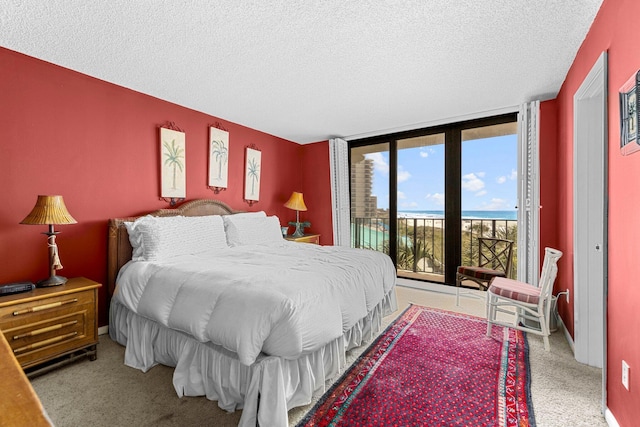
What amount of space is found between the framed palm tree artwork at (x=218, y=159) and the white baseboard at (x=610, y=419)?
410cm

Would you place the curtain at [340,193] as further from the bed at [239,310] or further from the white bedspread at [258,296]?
the white bedspread at [258,296]

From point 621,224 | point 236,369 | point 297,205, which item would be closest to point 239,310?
point 236,369

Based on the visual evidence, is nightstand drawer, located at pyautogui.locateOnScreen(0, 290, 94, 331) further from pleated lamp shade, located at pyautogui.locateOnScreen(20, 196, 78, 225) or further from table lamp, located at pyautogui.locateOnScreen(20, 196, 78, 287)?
pleated lamp shade, located at pyautogui.locateOnScreen(20, 196, 78, 225)

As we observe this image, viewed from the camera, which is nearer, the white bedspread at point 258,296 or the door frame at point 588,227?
the white bedspread at point 258,296

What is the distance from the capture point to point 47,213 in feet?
7.34

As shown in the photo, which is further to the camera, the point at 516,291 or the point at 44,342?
the point at 516,291

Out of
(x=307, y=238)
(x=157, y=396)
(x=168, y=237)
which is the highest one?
(x=168, y=237)

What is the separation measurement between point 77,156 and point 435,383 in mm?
3533


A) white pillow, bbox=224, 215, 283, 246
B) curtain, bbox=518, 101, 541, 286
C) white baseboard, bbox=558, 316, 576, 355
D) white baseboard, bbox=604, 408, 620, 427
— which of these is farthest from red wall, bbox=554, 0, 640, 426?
white pillow, bbox=224, 215, 283, 246

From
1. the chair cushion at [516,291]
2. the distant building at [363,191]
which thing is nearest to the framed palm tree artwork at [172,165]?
the distant building at [363,191]

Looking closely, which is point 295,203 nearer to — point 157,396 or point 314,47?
point 314,47

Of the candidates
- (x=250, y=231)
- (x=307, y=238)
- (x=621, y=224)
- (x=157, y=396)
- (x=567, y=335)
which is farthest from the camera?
(x=307, y=238)

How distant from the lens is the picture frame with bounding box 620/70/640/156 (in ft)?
4.52

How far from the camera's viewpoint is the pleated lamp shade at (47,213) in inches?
87.0
